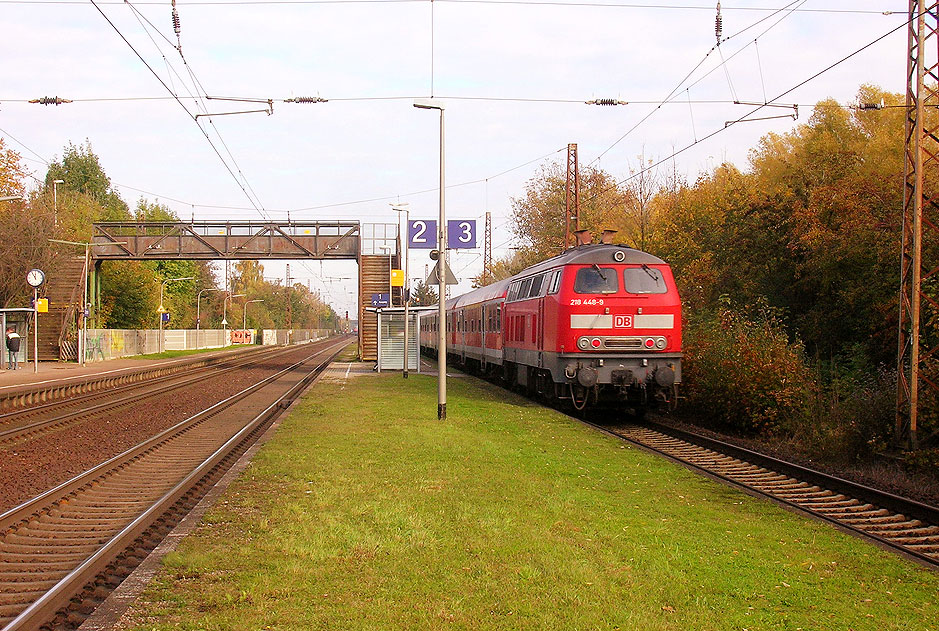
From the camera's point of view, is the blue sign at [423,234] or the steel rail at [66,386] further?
the steel rail at [66,386]

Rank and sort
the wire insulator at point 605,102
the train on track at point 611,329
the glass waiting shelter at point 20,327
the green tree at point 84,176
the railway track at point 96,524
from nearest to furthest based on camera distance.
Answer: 1. the railway track at point 96,524
2. the train on track at point 611,329
3. the wire insulator at point 605,102
4. the glass waiting shelter at point 20,327
5. the green tree at point 84,176

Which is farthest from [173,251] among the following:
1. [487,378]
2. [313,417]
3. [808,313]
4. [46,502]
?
[46,502]

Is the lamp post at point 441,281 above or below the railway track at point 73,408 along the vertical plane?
above

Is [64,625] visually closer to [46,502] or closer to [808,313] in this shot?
[46,502]

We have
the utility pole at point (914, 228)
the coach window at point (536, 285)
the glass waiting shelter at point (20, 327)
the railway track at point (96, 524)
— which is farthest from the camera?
the glass waiting shelter at point (20, 327)

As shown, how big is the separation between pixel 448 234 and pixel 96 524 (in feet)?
40.4

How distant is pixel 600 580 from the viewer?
638 centimetres

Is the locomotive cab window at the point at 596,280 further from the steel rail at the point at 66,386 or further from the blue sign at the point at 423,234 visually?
the steel rail at the point at 66,386

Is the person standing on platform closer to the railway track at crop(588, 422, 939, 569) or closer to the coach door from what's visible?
the coach door

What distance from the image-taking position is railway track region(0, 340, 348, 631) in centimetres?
624

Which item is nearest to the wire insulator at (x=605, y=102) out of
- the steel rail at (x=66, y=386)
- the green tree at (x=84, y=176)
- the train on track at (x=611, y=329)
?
the train on track at (x=611, y=329)

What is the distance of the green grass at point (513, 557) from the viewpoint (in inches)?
224

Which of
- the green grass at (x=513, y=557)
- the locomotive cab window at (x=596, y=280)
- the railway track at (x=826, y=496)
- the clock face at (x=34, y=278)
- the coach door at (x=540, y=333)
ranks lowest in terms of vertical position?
the railway track at (x=826, y=496)

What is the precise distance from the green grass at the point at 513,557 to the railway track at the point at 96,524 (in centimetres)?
61
